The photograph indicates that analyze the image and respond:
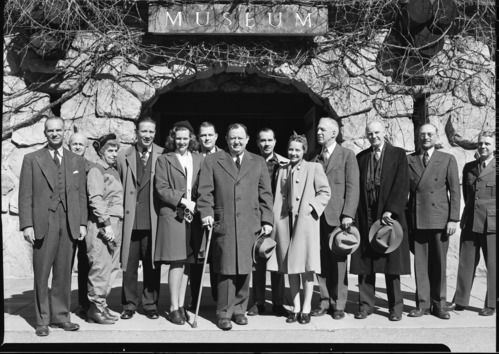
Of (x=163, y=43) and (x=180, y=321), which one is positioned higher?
(x=163, y=43)

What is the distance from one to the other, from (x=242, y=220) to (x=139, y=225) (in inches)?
33.1

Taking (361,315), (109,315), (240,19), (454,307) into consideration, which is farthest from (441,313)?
(240,19)

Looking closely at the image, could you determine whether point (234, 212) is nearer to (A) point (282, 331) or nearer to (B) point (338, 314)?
(A) point (282, 331)

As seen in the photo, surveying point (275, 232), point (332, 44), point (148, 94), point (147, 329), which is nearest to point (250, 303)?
point (275, 232)

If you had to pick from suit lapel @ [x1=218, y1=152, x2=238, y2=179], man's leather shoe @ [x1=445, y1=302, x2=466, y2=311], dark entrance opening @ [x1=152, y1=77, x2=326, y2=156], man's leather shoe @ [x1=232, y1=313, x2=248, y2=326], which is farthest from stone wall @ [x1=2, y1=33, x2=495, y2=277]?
man's leather shoe @ [x1=232, y1=313, x2=248, y2=326]

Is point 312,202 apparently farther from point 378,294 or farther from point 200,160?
point 378,294

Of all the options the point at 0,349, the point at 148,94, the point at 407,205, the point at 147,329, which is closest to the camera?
the point at 0,349

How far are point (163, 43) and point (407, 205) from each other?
3248 mm

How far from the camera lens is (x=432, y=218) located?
5.19 metres

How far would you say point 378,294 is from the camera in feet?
20.4

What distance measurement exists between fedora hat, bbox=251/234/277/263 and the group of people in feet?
0.04

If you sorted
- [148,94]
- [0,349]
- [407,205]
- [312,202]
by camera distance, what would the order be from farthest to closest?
[148,94]
[407,205]
[312,202]
[0,349]

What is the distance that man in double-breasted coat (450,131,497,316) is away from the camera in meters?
5.29

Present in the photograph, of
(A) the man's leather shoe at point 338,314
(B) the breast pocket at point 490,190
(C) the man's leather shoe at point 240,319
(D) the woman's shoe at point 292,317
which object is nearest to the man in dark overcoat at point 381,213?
(A) the man's leather shoe at point 338,314
